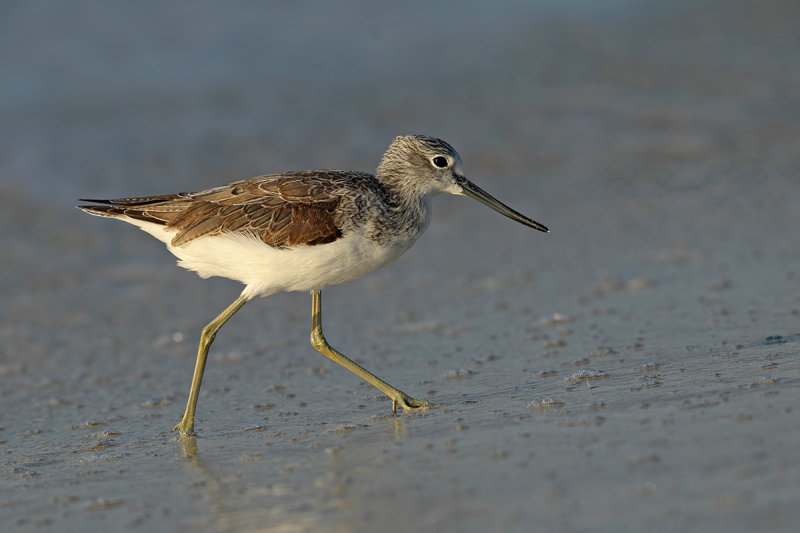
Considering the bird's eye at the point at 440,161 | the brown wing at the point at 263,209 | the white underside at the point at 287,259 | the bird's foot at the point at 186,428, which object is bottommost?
the bird's foot at the point at 186,428

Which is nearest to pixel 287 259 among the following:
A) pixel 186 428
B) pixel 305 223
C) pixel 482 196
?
pixel 305 223

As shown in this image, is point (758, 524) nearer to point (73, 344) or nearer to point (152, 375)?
point (152, 375)

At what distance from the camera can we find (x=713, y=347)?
25.2ft

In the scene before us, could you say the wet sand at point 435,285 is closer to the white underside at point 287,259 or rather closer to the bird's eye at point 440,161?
the white underside at point 287,259

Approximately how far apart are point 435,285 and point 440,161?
9.64 ft

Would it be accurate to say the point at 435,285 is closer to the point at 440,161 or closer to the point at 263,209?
the point at 440,161

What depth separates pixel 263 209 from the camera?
23.7 ft

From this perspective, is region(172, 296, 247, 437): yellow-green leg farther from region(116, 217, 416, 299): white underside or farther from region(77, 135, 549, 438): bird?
region(116, 217, 416, 299): white underside

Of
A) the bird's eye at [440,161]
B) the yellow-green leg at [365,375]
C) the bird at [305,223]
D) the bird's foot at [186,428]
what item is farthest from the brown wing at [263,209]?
the bird's foot at [186,428]

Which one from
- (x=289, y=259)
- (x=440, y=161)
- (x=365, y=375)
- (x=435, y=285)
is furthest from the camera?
(x=435, y=285)

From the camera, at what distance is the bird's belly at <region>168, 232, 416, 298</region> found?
6.98m

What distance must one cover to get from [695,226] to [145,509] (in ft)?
24.2

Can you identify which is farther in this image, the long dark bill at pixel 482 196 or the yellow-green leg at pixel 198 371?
the long dark bill at pixel 482 196

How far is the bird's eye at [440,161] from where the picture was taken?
25.1ft
